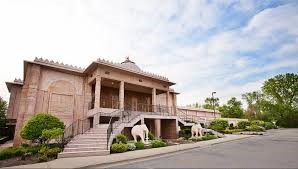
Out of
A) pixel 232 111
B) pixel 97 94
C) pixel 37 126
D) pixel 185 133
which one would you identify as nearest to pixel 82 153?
pixel 37 126

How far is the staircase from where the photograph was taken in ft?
31.8

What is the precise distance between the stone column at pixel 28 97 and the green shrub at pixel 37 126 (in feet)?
8.93

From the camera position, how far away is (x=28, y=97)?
13.9 m

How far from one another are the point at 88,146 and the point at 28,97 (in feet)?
23.9

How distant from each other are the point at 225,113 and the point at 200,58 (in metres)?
35.1

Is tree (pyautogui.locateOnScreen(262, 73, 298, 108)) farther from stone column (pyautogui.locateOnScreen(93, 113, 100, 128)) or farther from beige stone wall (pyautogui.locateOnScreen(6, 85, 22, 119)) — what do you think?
beige stone wall (pyautogui.locateOnScreen(6, 85, 22, 119))

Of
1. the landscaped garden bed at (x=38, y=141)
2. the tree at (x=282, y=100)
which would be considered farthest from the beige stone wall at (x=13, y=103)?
the tree at (x=282, y=100)

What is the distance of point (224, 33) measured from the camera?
1372 centimetres

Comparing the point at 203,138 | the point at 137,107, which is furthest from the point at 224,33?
the point at 137,107

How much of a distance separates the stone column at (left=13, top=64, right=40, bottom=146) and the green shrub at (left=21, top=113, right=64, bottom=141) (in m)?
2.72

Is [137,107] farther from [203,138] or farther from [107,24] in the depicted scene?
[107,24]

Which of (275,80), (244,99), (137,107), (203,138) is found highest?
(275,80)

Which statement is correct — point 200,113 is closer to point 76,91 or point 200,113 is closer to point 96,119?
point 96,119

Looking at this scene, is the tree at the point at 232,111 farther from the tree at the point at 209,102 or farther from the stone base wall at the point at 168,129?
the stone base wall at the point at 168,129
